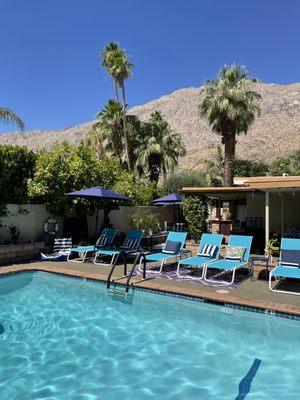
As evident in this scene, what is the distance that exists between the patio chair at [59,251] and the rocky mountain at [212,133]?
44893 millimetres

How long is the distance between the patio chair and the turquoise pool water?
3.98 meters

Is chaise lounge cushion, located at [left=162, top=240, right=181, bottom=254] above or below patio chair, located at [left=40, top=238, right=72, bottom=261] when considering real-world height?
above

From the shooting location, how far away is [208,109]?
74.8 feet

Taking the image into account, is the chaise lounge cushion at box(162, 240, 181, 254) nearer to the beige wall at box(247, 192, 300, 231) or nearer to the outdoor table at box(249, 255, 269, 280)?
the outdoor table at box(249, 255, 269, 280)

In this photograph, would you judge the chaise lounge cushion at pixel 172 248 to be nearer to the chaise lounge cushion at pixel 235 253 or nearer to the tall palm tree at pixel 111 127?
the chaise lounge cushion at pixel 235 253

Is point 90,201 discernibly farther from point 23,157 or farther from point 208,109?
point 208,109

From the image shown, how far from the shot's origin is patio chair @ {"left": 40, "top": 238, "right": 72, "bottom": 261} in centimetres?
1271

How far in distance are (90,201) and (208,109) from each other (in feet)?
37.8

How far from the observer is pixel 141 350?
5.97 m

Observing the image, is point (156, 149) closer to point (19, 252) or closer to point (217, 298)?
point (19, 252)

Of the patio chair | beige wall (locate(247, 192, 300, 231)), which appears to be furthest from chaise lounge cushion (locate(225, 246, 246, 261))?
beige wall (locate(247, 192, 300, 231))

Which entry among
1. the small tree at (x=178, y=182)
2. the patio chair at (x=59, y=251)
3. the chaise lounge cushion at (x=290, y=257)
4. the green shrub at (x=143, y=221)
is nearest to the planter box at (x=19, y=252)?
the patio chair at (x=59, y=251)

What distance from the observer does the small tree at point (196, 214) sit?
15.1 m

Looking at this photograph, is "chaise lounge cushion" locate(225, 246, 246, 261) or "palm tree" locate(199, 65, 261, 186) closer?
"chaise lounge cushion" locate(225, 246, 246, 261)
